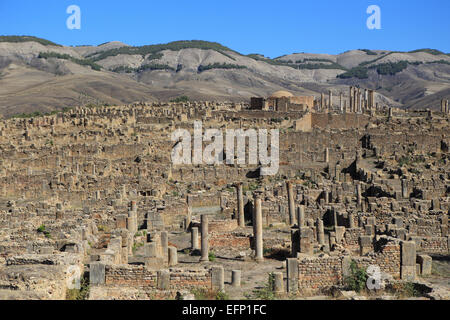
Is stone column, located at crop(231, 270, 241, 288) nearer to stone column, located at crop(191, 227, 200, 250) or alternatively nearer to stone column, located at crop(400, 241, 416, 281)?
stone column, located at crop(400, 241, 416, 281)

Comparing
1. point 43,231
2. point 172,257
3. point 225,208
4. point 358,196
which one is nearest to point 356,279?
point 172,257

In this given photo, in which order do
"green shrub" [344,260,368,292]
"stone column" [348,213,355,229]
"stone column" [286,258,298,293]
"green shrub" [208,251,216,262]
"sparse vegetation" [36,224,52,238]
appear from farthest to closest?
"stone column" [348,213,355,229]
"sparse vegetation" [36,224,52,238]
"green shrub" [208,251,216,262]
"stone column" [286,258,298,293]
"green shrub" [344,260,368,292]

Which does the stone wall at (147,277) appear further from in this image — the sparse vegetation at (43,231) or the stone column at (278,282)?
the sparse vegetation at (43,231)

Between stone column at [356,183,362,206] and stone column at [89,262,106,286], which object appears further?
stone column at [356,183,362,206]

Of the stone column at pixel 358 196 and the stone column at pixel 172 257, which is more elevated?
the stone column at pixel 358 196

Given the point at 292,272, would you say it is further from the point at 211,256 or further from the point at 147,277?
the point at 211,256

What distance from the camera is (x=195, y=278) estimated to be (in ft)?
58.3

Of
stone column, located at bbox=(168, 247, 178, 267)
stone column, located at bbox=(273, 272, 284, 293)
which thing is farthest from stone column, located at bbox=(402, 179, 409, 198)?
stone column, located at bbox=(273, 272, 284, 293)

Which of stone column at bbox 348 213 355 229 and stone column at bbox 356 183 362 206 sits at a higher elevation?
stone column at bbox 356 183 362 206

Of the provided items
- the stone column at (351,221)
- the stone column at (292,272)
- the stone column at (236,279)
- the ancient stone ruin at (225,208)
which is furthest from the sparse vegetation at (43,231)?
the stone column at (351,221)

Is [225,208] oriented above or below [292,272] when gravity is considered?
above

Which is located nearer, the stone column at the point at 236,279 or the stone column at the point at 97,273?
the stone column at the point at 97,273

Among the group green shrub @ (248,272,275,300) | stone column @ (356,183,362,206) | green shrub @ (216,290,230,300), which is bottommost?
green shrub @ (248,272,275,300)
